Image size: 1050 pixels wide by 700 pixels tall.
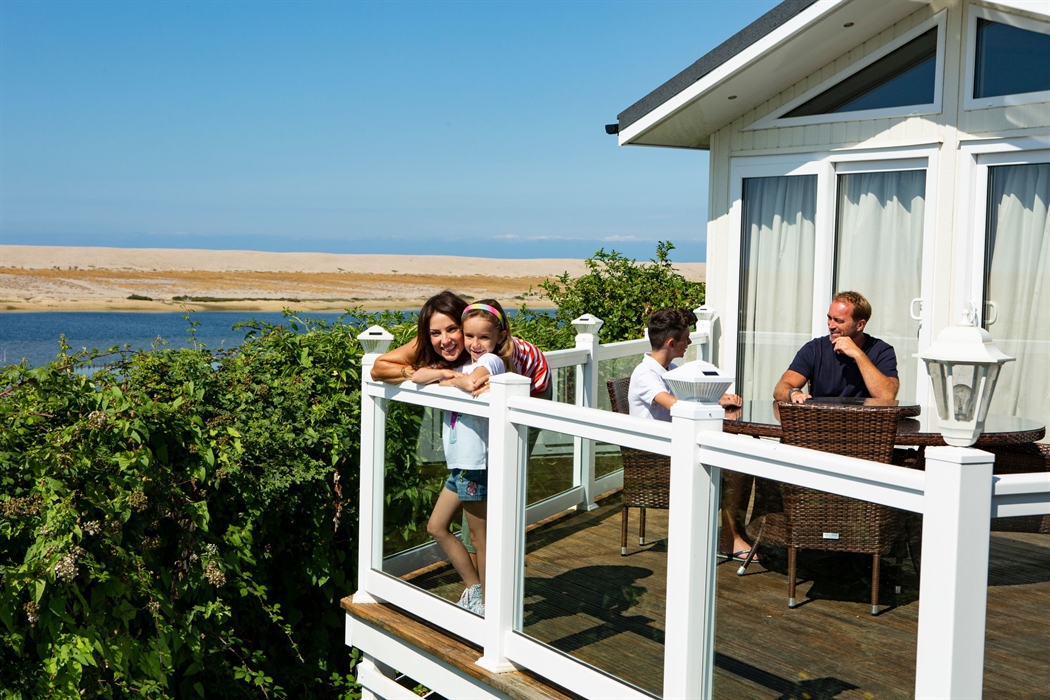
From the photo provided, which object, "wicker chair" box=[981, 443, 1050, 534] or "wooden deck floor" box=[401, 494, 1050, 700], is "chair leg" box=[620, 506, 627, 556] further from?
"wicker chair" box=[981, 443, 1050, 534]

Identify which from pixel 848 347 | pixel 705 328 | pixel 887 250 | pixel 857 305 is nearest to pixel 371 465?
pixel 848 347

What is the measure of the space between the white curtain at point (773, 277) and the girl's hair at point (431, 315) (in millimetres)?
3954

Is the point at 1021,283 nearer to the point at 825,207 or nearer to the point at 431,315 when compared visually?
the point at 825,207

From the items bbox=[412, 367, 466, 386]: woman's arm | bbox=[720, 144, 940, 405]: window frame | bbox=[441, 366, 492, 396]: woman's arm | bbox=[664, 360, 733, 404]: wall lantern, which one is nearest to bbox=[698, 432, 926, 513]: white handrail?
bbox=[664, 360, 733, 404]: wall lantern

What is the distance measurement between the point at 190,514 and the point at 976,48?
5.88 metres

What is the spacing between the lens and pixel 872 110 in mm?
7012

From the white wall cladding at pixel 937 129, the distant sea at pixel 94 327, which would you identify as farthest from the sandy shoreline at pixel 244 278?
the white wall cladding at pixel 937 129

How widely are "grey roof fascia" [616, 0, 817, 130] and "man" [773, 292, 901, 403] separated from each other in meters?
2.23

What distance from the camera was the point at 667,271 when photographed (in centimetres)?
1153

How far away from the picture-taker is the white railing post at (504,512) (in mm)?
3977

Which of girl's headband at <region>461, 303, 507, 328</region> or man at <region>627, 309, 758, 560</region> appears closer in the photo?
girl's headband at <region>461, 303, 507, 328</region>

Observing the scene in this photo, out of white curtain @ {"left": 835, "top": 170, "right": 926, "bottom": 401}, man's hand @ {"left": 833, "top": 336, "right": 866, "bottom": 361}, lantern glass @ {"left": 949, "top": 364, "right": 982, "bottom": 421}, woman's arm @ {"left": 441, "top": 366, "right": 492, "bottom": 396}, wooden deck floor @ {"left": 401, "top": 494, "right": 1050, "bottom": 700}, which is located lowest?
wooden deck floor @ {"left": 401, "top": 494, "right": 1050, "bottom": 700}

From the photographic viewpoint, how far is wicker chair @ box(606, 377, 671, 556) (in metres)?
3.37

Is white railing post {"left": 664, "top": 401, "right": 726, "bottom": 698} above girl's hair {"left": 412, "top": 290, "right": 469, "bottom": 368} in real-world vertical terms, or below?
below
